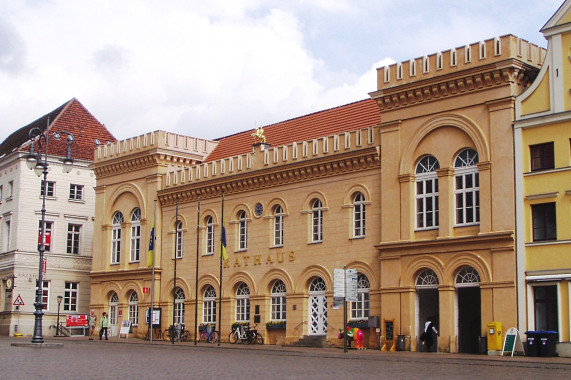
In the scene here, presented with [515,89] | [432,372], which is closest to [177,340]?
[515,89]

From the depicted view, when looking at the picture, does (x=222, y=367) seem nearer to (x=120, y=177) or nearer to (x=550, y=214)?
(x=550, y=214)

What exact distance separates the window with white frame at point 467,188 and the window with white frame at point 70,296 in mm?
31290

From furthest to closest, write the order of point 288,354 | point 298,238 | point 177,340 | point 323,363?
point 177,340 → point 298,238 → point 288,354 → point 323,363

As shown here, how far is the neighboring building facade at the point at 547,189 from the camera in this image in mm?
32281

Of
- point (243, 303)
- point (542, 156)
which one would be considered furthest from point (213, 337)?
point (542, 156)

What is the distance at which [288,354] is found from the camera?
32.4m

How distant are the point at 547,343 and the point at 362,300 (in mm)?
9946

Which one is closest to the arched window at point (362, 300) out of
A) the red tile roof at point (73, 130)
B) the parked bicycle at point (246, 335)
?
the parked bicycle at point (246, 335)

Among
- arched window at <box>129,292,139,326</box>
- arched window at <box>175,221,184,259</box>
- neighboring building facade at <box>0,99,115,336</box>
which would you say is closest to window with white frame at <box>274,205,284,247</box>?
arched window at <box>175,221,184,259</box>

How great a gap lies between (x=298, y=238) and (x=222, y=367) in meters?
19.0

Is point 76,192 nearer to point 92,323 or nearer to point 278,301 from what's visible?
point 92,323

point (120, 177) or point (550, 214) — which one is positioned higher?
point (120, 177)

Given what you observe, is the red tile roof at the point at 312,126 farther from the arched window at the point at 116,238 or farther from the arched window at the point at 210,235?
the arched window at the point at 116,238

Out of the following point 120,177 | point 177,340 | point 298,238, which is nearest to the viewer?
point 298,238
